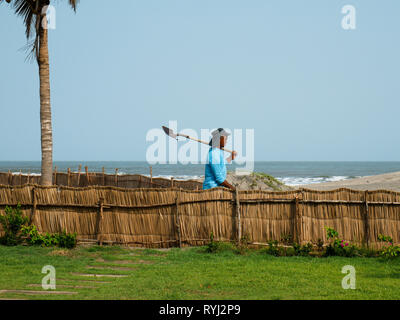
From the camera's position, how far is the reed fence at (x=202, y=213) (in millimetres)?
9859

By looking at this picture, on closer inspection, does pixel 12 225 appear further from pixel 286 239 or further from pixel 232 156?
pixel 286 239

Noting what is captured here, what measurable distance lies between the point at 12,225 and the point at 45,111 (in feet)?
9.89

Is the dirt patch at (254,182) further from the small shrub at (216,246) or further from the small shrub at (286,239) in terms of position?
the small shrub at (216,246)

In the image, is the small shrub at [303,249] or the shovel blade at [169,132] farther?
the shovel blade at [169,132]

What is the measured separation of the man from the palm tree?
4.31 metres

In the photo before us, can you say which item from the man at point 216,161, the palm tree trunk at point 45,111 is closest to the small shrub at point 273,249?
the man at point 216,161

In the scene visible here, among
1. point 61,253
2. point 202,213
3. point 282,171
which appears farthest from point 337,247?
point 282,171

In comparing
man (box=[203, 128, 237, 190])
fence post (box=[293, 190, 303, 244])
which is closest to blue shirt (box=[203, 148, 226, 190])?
man (box=[203, 128, 237, 190])

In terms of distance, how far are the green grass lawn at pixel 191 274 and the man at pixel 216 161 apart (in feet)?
5.03

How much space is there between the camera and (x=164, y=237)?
1081 centimetres

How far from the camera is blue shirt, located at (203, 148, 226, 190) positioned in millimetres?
10586

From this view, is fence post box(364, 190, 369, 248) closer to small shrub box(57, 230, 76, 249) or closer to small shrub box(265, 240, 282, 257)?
small shrub box(265, 240, 282, 257)

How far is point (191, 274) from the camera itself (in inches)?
310
